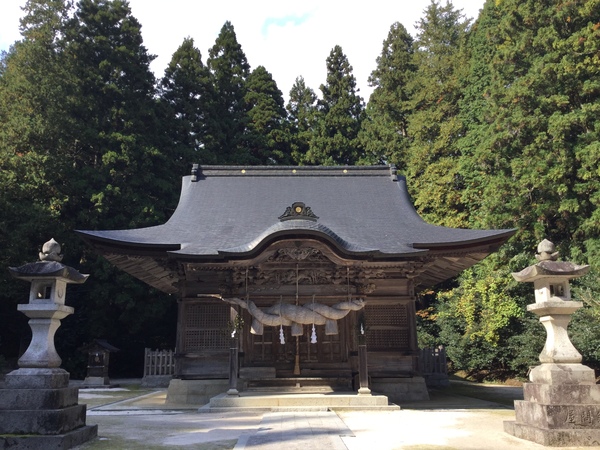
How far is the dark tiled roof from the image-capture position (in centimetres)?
1087

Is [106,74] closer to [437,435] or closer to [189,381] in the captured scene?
[189,381]

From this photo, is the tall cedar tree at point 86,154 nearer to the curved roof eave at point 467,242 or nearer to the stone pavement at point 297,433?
the curved roof eave at point 467,242

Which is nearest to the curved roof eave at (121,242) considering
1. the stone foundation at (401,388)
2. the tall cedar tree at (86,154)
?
the stone foundation at (401,388)

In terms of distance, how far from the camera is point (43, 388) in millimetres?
6441

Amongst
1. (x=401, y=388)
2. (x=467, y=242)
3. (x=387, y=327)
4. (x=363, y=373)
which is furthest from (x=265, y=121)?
(x=363, y=373)

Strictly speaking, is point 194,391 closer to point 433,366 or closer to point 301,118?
point 433,366

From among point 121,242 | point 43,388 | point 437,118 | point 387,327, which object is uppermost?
point 437,118

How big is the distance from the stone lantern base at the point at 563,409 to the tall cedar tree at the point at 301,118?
24.7 meters

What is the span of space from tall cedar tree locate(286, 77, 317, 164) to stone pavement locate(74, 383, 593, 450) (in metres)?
22.3

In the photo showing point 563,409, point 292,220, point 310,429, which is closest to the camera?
point 563,409

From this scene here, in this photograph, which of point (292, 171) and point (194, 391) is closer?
point (194, 391)

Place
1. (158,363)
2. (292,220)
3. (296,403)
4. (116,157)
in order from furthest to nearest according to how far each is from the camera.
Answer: (116,157), (158,363), (292,220), (296,403)

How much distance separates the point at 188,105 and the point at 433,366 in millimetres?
20386

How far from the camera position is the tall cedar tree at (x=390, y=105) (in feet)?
95.0
